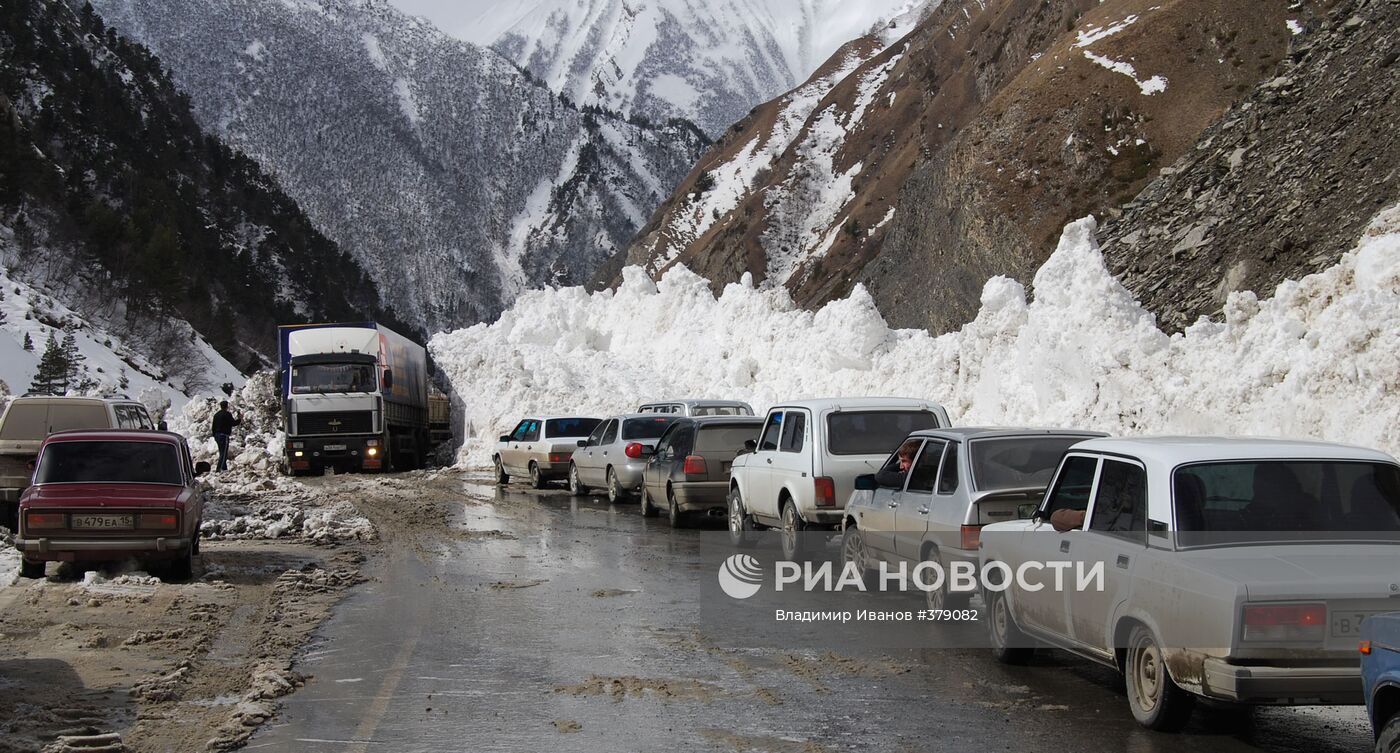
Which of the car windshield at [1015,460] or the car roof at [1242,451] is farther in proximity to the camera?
the car windshield at [1015,460]

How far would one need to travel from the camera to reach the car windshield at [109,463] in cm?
1280

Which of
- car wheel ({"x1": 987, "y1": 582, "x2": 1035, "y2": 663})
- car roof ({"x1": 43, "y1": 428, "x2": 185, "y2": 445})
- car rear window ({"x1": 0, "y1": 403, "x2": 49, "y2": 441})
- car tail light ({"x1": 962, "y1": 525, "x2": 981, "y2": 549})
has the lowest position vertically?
car wheel ({"x1": 987, "y1": 582, "x2": 1035, "y2": 663})

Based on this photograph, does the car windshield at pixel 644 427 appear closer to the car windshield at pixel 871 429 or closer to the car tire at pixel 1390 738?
the car windshield at pixel 871 429

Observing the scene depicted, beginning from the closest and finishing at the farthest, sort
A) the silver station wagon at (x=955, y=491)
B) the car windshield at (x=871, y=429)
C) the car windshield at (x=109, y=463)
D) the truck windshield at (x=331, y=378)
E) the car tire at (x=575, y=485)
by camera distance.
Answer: the silver station wagon at (x=955, y=491) → the car windshield at (x=109, y=463) → the car windshield at (x=871, y=429) → the car tire at (x=575, y=485) → the truck windshield at (x=331, y=378)

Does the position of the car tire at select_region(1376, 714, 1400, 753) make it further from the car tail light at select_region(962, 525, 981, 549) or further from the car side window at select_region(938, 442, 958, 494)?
the car side window at select_region(938, 442, 958, 494)

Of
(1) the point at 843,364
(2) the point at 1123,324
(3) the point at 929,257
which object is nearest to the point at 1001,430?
(2) the point at 1123,324

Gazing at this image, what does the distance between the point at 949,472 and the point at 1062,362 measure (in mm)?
10571

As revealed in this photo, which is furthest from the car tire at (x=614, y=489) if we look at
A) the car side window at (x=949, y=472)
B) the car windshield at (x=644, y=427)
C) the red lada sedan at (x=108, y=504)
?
the car side window at (x=949, y=472)

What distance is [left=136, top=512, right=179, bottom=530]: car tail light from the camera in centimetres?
1229

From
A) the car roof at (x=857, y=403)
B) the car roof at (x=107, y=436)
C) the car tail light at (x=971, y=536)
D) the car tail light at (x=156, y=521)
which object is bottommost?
the car tail light at (x=971, y=536)

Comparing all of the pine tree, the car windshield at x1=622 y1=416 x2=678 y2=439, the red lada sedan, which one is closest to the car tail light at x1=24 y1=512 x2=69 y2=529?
the red lada sedan

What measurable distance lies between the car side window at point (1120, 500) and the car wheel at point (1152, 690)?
0.57 metres

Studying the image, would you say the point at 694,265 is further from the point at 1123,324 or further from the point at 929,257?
the point at 1123,324

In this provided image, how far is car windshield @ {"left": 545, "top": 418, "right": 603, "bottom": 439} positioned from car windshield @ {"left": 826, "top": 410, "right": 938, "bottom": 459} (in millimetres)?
14288
